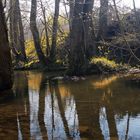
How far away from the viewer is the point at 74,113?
9.12m

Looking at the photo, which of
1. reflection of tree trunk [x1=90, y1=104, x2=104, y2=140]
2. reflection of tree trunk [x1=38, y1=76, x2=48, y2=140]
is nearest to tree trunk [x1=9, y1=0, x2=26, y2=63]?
reflection of tree trunk [x1=38, y1=76, x2=48, y2=140]

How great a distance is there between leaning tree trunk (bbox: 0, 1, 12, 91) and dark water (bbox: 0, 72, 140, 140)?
0.49m

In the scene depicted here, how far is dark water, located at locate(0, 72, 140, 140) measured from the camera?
7.28m

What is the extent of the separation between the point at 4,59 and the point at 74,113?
5206 mm

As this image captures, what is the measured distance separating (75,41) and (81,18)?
3.55ft

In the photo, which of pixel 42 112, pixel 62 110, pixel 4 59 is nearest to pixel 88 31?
pixel 4 59

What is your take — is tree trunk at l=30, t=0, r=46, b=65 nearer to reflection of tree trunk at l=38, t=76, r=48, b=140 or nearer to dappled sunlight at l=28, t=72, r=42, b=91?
dappled sunlight at l=28, t=72, r=42, b=91

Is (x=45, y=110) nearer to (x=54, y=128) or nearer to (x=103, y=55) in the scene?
(x=54, y=128)

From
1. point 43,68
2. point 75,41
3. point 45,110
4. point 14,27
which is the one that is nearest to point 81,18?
point 75,41

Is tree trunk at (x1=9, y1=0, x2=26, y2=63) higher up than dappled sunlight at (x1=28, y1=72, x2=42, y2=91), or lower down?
higher up

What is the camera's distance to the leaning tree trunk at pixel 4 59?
13328mm

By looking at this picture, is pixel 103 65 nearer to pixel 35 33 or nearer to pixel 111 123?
pixel 35 33

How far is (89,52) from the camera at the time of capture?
20.9 metres

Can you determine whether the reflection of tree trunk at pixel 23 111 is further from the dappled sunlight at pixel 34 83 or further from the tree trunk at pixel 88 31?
the tree trunk at pixel 88 31
